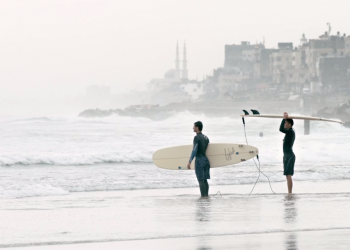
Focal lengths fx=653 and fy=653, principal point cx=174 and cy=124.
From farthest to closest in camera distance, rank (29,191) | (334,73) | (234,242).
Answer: (334,73), (29,191), (234,242)

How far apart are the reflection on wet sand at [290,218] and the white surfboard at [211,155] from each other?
162 cm

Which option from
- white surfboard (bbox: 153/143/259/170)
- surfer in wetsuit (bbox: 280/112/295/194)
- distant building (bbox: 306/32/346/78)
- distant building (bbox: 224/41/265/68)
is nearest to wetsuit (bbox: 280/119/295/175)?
surfer in wetsuit (bbox: 280/112/295/194)

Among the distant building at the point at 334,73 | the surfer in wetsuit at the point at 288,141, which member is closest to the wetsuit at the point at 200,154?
the surfer in wetsuit at the point at 288,141

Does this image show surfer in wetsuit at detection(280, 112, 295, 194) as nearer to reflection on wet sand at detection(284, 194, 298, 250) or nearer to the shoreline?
reflection on wet sand at detection(284, 194, 298, 250)

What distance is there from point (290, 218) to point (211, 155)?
4.00 metres

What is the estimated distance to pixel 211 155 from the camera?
12000 mm

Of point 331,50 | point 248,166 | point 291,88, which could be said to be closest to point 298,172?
point 248,166

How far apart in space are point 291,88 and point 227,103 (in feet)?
47.6

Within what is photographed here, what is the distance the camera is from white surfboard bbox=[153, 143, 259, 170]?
1195 centimetres

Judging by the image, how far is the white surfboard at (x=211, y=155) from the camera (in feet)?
39.2

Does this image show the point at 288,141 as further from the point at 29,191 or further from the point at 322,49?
the point at 322,49

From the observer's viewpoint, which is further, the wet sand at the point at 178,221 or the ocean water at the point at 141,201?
the ocean water at the point at 141,201

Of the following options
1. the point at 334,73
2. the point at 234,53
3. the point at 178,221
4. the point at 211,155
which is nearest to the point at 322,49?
the point at 334,73

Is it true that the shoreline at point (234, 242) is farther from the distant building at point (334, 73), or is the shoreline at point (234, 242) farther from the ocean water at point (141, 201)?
the distant building at point (334, 73)
